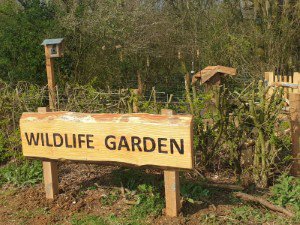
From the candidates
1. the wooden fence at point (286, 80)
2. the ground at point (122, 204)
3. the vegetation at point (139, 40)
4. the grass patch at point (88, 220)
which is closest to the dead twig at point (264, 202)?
the ground at point (122, 204)

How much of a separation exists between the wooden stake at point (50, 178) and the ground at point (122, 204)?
3.6 inches

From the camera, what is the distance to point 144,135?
3.65 metres

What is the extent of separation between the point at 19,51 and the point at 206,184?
293 inches

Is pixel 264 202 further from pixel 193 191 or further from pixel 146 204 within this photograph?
pixel 146 204

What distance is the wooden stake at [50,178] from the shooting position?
4.30 m

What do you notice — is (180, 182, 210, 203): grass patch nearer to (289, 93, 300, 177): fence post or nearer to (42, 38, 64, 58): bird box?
(289, 93, 300, 177): fence post

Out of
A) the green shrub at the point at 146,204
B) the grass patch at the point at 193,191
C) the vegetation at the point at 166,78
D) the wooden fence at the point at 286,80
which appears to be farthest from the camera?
the wooden fence at the point at 286,80

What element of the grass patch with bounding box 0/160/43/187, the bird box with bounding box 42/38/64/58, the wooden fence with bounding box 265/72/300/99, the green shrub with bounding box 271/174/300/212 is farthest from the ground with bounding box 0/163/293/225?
the wooden fence with bounding box 265/72/300/99

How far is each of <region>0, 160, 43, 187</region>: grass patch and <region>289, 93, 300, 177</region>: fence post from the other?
121 inches

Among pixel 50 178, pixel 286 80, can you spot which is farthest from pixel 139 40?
pixel 50 178

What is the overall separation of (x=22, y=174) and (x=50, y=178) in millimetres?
989

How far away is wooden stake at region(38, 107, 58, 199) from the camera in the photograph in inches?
169

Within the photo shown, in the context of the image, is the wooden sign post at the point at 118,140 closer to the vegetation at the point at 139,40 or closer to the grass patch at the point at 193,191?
the grass patch at the point at 193,191

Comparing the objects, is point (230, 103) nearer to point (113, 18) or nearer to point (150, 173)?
point (150, 173)
